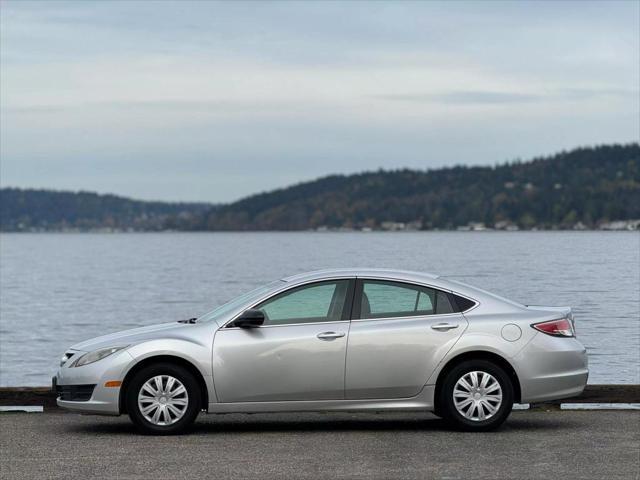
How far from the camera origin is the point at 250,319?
36.7 feet

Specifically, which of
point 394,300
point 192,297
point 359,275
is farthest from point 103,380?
point 192,297

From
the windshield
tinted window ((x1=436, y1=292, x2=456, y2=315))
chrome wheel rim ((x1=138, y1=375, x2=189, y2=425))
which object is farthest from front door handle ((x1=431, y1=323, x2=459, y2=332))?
chrome wheel rim ((x1=138, y1=375, x2=189, y2=425))

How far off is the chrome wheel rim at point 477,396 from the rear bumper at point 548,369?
10.6 inches

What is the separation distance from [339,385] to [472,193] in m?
185

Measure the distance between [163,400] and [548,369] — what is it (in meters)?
3.53

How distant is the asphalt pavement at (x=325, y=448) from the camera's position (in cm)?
927

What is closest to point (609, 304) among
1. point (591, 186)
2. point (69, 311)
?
point (69, 311)

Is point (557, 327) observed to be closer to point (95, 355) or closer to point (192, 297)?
point (95, 355)

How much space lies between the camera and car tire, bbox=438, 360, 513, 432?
11.3 metres

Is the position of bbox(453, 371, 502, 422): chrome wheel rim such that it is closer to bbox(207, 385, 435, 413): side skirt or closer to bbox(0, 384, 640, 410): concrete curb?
bbox(207, 385, 435, 413): side skirt

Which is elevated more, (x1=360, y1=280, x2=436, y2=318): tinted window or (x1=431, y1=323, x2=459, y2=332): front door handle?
(x1=360, y1=280, x2=436, y2=318): tinted window

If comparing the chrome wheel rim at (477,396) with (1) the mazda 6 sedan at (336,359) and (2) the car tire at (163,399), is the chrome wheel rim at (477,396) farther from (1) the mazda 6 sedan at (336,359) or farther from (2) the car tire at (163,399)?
→ (2) the car tire at (163,399)

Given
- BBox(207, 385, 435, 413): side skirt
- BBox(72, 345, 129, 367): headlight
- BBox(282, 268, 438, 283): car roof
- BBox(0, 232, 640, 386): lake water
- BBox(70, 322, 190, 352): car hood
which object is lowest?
BBox(0, 232, 640, 386): lake water

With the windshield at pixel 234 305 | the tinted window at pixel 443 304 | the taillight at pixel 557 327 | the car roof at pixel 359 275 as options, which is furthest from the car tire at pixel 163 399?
the taillight at pixel 557 327
